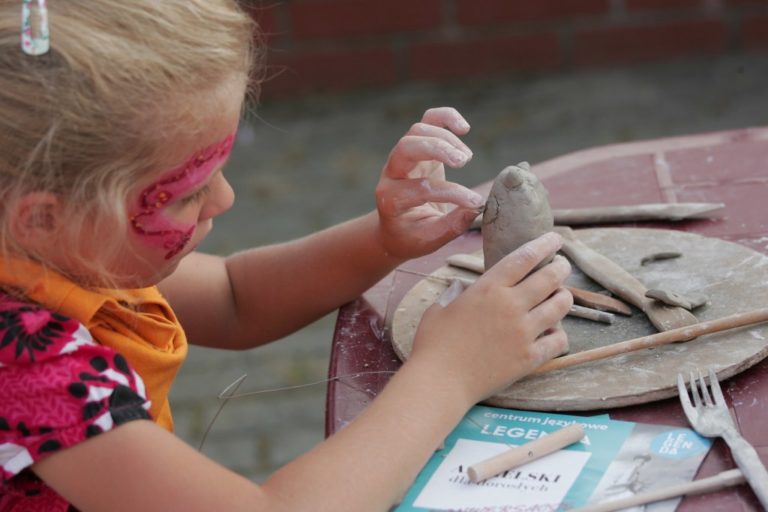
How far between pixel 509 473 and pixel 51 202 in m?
0.58

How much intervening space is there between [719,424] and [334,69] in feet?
11.5

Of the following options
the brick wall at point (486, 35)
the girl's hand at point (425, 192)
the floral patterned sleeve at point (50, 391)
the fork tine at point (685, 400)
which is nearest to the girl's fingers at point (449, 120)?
the girl's hand at point (425, 192)

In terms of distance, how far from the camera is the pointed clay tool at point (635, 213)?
1784mm

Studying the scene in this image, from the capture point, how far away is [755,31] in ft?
14.4

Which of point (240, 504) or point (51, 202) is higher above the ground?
point (51, 202)

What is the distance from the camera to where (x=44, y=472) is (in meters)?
1.21

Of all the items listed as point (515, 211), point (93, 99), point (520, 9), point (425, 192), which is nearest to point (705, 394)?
point (515, 211)

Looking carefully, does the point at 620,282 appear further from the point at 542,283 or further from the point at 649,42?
the point at 649,42

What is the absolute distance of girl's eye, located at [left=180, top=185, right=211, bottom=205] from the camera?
1363 mm

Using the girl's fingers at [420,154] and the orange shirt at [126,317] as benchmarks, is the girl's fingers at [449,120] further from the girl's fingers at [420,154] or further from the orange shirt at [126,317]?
the orange shirt at [126,317]

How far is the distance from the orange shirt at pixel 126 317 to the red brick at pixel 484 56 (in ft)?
10.1

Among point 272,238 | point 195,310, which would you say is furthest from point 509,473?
point 272,238

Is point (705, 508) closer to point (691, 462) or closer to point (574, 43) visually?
point (691, 462)

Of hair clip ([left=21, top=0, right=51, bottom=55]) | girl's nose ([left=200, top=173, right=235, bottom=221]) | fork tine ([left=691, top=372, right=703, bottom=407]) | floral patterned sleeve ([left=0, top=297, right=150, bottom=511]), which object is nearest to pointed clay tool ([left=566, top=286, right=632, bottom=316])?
fork tine ([left=691, top=372, right=703, bottom=407])
